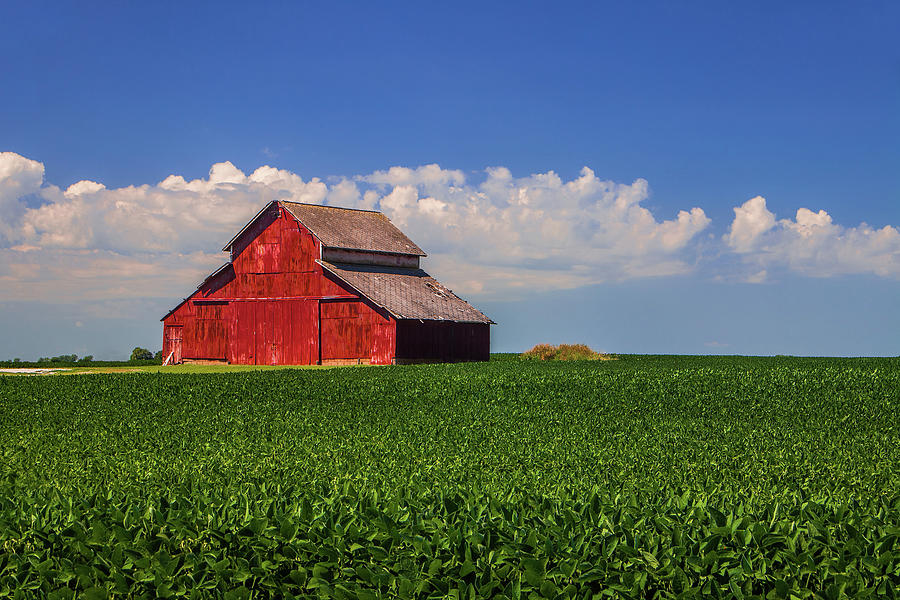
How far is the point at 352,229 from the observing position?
146ft

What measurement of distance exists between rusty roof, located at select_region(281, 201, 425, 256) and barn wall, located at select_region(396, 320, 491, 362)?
609 cm

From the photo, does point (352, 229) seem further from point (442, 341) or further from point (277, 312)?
point (442, 341)

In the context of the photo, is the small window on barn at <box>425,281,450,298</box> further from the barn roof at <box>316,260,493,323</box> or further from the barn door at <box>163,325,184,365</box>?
the barn door at <box>163,325,184,365</box>

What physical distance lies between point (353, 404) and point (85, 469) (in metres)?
8.90

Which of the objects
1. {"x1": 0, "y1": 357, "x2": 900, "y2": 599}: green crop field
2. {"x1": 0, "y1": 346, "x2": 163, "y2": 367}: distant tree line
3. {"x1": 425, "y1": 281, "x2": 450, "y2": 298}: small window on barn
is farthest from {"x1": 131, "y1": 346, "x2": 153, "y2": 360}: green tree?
{"x1": 0, "y1": 357, "x2": 900, "y2": 599}: green crop field

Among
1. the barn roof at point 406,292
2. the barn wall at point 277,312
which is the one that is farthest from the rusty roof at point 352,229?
the barn roof at point 406,292

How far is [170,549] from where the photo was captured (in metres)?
6.82

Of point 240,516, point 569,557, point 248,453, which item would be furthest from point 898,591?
point 248,453

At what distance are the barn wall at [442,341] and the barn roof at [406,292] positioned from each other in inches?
19.4

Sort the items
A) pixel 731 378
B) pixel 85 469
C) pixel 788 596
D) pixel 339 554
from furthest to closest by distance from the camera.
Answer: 1. pixel 731 378
2. pixel 85 469
3. pixel 339 554
4. pixel 788 596

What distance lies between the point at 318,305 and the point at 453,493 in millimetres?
32601

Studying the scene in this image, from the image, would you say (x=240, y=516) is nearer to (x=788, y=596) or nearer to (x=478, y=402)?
(x=788, y=596)

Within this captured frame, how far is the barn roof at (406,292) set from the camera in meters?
39.2

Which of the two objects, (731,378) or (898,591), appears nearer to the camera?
(898,591)
